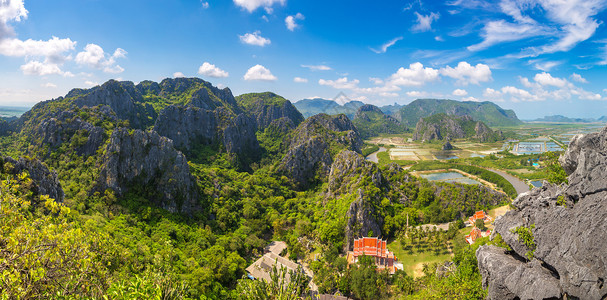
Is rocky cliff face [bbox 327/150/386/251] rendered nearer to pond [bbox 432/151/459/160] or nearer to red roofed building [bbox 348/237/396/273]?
red roofed building [bbox 348/237/396/273]

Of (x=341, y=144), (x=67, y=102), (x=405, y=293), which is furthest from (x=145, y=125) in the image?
(x=405, y=293)

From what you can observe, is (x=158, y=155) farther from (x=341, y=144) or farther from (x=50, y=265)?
(x=341, y=144)

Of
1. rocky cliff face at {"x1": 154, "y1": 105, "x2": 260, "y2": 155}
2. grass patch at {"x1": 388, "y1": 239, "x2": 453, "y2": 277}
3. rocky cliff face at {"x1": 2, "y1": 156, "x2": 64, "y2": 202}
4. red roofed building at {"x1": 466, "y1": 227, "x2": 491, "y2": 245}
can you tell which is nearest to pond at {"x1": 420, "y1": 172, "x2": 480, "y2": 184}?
red roofed building at {"x1": 466, "y1": 227, "x2": 491, "y2": 245}

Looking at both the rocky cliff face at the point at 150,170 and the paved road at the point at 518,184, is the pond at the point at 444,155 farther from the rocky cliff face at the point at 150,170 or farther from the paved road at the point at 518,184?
the rocky cliff face at the point at 150,170

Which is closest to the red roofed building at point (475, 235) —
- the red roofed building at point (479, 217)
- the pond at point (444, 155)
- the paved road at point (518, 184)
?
the red roofed building at point (479, 217)

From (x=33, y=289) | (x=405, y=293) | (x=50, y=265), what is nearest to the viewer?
(x=33, y=289)

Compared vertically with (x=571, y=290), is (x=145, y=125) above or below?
above
